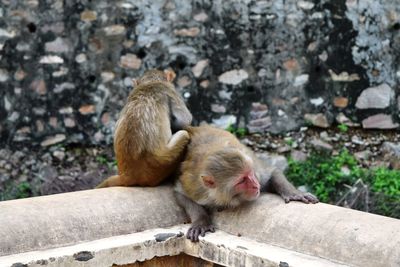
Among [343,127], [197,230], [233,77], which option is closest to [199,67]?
[233,77]

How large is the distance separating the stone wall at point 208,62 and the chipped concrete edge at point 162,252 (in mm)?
4473

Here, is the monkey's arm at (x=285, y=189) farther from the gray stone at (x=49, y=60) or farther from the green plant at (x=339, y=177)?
the gray stone at (x=49, y=60)

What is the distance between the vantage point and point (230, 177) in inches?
165

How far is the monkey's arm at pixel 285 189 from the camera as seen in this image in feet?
13.2

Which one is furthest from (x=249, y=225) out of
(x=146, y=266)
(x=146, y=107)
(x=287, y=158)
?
(x=287, y=158)

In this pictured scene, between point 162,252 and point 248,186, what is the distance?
56 centimetres

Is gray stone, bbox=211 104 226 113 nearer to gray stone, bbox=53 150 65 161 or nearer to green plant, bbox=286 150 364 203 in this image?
green plant, bbox=286 150 364 203

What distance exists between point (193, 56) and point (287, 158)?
1368 mm

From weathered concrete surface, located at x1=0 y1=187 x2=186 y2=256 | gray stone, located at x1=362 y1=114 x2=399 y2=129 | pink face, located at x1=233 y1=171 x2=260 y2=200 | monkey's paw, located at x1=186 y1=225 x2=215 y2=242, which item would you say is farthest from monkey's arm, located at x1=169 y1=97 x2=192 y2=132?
gray stone, located at x1=362 y1=114 x2=399 y2=129

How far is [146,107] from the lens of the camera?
5.01 metres

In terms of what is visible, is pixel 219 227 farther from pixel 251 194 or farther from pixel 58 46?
pixel 58 46

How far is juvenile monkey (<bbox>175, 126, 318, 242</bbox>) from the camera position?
405 centimetres

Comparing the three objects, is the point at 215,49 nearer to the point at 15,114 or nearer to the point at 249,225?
the point at 15,114

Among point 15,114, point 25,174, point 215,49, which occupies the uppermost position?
point 215,49
